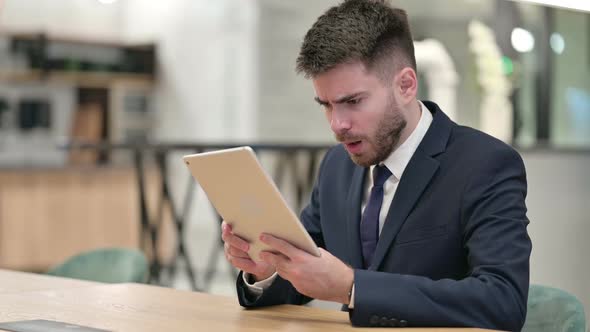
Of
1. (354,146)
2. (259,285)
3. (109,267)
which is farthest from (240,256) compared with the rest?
(109,267)

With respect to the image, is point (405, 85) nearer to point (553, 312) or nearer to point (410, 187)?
point (410, 187)

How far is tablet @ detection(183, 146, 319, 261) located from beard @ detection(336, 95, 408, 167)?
30 cm

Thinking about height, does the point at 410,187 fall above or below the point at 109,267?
above

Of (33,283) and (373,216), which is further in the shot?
(33,283)

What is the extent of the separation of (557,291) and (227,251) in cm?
76

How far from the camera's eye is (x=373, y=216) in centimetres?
230

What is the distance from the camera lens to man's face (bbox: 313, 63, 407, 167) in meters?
2.14

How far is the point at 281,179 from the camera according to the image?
21.1 feet

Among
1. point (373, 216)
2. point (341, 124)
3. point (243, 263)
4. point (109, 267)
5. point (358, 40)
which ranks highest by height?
point (358, 40)

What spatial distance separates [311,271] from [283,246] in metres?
0.07

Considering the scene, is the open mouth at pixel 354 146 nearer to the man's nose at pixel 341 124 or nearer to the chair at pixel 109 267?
the man's nose at pixel 341 124

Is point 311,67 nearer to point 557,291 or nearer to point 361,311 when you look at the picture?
point 361,311

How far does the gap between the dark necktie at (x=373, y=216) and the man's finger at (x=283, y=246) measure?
1.31 ft

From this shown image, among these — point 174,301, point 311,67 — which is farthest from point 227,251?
point 311,67
